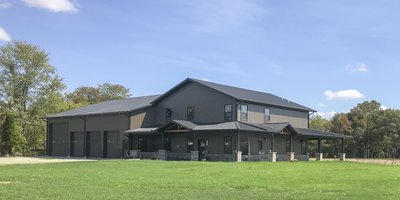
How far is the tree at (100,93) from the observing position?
9956 cm

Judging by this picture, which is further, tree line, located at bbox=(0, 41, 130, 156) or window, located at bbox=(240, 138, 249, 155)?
tree line, located at bbox=(0, 41, 130, 156)

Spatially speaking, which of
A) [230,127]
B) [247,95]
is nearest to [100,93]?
[247,95]

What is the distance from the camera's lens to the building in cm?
4541

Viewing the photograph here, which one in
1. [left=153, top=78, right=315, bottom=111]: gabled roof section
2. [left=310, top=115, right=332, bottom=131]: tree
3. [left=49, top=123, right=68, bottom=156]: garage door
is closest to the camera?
[left=153, top=78, right=315, bottom=111]: gabled roof section

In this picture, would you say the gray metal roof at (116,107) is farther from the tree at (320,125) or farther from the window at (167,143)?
the tree at (320,125)

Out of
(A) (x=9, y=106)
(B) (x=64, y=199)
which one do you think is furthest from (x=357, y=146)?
(B) (x=64, y=199)

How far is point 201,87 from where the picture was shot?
4969 centimetres

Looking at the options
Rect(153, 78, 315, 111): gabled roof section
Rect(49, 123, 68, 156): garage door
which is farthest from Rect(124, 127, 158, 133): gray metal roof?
Rect(49, 123, 68, 156): garage door

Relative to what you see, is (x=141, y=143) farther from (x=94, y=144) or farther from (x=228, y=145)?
(x=228, y=145)

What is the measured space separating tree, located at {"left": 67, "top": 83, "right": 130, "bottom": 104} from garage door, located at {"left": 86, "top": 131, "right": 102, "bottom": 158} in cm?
4361

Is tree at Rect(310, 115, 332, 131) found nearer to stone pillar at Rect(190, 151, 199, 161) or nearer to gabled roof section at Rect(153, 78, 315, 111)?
gabled roof section at Rect(153, 78, 315, 111)

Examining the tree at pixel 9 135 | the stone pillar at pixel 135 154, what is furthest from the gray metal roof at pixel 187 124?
the tree at pixel 9 135

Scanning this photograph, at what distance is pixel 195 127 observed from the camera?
45531 mm

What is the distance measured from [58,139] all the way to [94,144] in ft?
23.6
